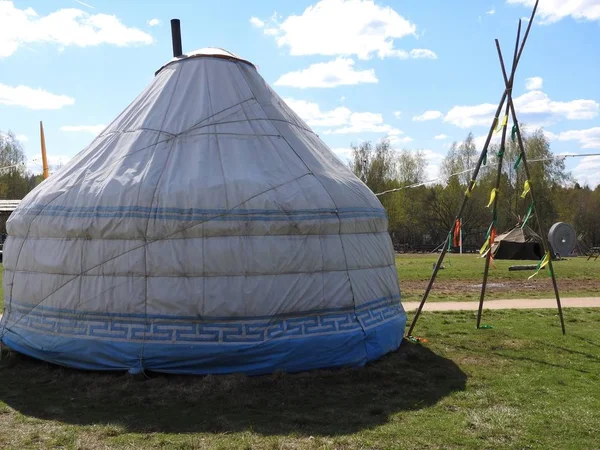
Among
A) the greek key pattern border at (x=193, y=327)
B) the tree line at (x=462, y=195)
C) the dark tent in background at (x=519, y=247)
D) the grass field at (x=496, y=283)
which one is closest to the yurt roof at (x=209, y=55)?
the greek key pattern border at (x=193, y=327)

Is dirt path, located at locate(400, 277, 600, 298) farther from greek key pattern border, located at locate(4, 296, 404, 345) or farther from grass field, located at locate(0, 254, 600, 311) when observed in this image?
greek key pattern border, located at locate(4, 296, 404, 345)

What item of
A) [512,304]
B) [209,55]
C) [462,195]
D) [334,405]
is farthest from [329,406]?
[462,195]

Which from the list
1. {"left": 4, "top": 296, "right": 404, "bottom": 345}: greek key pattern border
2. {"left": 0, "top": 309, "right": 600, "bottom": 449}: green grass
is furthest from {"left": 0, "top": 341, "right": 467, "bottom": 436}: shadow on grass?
{"left": 4, "top": 296, "right": 404, "bottom": 345}: greek key pattern border

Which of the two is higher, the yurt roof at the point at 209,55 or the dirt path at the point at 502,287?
the yurt roof at the point at 209,55

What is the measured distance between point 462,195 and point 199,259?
36.9 metres

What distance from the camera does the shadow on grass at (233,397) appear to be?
4.70 meters

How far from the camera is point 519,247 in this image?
26.5m

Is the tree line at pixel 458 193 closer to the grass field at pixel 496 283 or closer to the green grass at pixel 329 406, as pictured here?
the grass field at pixel 496 283

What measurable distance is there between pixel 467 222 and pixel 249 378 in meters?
40.0

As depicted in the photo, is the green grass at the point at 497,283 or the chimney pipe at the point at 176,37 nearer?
the chimney pipe at the point at 176,37

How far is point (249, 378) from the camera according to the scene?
5754mm

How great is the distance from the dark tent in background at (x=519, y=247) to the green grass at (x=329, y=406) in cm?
2030

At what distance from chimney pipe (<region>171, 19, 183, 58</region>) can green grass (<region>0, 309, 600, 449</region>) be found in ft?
14.5

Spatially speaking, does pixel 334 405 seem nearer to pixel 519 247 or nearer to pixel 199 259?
pixel 199 259
